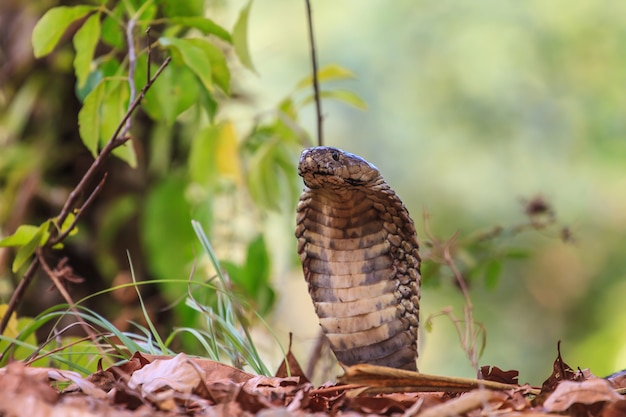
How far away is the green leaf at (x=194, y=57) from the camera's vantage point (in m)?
1.64

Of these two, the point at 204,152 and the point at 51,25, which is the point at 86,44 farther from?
the point at 204,152

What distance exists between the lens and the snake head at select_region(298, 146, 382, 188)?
1.42 metres

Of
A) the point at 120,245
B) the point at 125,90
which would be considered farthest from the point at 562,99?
the point at 125,90

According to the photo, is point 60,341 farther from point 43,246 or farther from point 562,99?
point 562,99

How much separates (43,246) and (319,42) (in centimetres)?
638

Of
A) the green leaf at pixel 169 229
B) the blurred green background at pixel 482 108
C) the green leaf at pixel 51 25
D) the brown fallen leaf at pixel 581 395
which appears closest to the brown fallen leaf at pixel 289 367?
the brown fallen leaf at pixel 581 395

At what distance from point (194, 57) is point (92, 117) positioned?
0.82ft

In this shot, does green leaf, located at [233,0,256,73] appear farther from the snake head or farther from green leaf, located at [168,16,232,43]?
the snake head

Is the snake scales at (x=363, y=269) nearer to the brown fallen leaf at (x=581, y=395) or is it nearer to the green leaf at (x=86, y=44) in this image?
the brown fallen leaf at (x=581, y=395)

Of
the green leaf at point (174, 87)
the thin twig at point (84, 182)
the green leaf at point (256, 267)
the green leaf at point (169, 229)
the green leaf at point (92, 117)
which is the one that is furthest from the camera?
the green leaf at point (169, 229)

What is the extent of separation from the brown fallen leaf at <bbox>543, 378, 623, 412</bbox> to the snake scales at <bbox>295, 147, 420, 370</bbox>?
45cm

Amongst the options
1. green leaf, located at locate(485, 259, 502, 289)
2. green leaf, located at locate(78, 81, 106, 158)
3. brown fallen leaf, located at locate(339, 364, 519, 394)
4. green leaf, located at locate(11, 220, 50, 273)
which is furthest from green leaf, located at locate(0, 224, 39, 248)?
green leaf, located at locate(485, 259, 502, 289)

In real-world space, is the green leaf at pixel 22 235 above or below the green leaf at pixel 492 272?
above

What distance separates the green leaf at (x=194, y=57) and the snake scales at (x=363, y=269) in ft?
1.04
